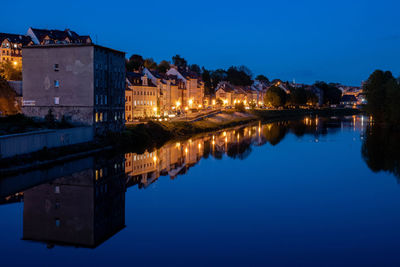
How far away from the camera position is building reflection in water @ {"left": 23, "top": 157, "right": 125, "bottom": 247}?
16.0 meters

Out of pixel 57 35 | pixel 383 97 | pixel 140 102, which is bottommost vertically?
pixel 140 102

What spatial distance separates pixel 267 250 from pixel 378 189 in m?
12.7

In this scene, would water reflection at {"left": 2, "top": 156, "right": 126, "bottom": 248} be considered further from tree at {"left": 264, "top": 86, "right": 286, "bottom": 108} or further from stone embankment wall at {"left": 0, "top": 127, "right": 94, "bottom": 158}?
tree at {"left": 264, "top": 86, "right": 286, "bottom": 108}

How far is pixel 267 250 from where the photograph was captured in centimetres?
1429

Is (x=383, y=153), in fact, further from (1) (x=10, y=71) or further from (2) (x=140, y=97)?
(1) (x=10, y=71)

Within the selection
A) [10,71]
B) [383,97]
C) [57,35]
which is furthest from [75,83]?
[383,97]

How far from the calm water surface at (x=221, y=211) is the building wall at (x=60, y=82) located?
7196mm

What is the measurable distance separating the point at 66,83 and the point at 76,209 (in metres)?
22.2

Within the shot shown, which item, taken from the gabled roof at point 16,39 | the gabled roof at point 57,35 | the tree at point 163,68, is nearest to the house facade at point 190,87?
the tree at point 163,68

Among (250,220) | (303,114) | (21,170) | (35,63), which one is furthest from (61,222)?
(303,114)

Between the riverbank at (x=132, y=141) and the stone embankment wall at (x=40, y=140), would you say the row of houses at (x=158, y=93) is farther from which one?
the stone embankment wall at (x=40, y=140)

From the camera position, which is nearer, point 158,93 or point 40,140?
point 40,140

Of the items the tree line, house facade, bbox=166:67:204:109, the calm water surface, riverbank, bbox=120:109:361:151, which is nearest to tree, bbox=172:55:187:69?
the tree line

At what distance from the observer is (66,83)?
3894cm
